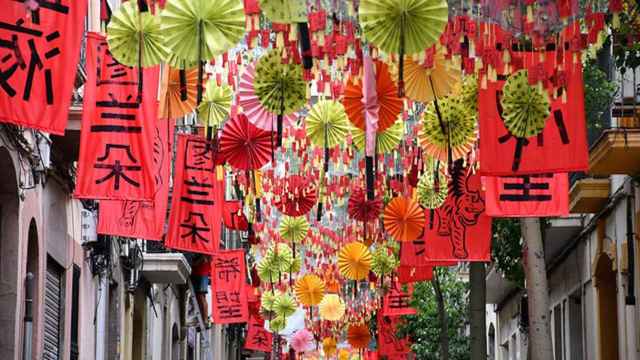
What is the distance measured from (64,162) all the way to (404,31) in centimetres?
979

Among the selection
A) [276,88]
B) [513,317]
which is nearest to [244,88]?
[276,88]

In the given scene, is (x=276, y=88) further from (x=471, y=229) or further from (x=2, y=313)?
(x=471, y=229)

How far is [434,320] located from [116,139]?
29.4m

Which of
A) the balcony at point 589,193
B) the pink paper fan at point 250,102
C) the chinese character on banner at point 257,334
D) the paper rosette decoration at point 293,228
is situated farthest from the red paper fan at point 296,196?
the chinese character on banner at point 257,334

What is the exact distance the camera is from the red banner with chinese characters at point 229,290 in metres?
29.6

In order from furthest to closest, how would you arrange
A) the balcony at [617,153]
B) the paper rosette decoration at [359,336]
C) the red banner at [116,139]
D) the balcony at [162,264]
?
the paper rosette decoration at [359,336] < the balcony at [162,264] < the balcony at [617,153] < the red banner at [116,139]

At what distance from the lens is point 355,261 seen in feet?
102

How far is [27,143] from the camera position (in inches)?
730

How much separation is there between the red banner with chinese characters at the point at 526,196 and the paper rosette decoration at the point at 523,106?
2464 millimetres

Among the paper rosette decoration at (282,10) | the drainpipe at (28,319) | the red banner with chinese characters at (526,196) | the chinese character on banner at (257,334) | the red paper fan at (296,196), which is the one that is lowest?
the drainpipe at (28,319)

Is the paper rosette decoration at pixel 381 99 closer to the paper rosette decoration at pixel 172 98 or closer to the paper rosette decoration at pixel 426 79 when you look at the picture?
the paper rosette decoration at pixel 426 79

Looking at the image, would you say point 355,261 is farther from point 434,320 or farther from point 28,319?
point 434,320

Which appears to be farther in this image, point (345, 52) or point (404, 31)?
point (345, 52)

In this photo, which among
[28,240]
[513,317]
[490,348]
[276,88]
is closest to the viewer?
[276,88]
